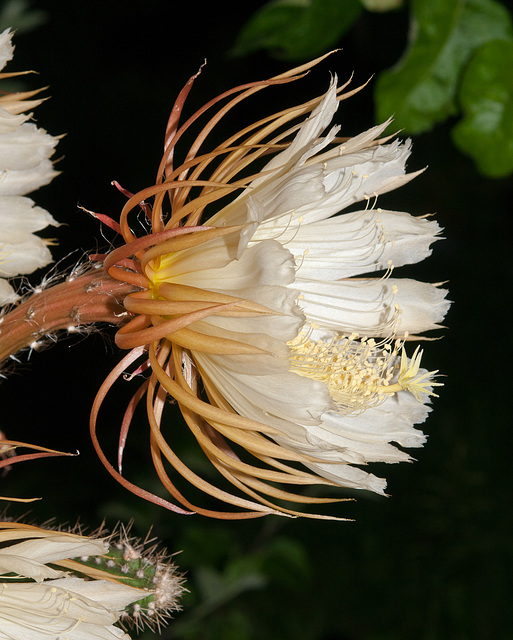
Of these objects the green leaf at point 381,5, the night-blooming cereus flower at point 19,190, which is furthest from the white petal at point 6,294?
the green leaf at point 381,5

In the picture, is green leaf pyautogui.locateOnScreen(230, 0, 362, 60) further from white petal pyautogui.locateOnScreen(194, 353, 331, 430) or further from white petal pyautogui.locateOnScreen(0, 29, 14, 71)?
white petal pyautogui.locateOnScreen(194, 353, 331, 430)

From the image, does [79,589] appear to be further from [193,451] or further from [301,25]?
[301,25]

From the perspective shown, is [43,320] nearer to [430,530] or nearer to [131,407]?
[131,407]

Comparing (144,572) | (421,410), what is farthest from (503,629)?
(144,572)

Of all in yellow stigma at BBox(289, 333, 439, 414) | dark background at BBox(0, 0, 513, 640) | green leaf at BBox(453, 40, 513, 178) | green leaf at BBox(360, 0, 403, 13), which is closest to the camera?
yellow stigma at BBox(289, 333, 439, 414)

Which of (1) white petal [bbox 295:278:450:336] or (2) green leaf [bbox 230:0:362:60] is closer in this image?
(1) white petal [bbox 295:278:450:336]

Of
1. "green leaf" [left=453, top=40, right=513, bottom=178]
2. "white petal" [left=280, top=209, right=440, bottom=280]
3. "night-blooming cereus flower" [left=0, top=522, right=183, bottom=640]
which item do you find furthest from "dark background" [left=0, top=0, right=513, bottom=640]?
"white petal" [left=280, top=209, right=440, bottom=280]
